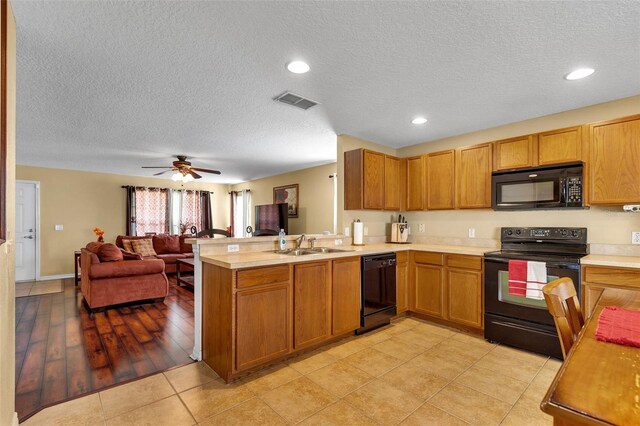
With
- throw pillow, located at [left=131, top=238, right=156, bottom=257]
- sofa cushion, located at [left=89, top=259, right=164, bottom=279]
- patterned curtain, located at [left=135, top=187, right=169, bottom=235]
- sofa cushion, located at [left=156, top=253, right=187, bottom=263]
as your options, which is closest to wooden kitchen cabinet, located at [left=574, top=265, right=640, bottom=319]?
sofa cushion, located at [left=89, top=259, right=164, bottom=279]

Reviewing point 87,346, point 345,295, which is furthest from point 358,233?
point 87,346

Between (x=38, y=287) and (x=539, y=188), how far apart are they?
26.0 ft

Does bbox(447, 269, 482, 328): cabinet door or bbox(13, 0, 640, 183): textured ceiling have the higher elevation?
bbox(13, 0, 640, 183): textured ceiling

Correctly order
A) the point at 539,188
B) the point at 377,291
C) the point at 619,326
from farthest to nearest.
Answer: the point at 377,291
the point at 539,188
the point at 619,326

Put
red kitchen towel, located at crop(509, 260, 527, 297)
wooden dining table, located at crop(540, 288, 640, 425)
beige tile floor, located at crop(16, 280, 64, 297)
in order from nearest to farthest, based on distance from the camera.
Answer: wooden dining table, located at crop(540, 288, 640, 425) < red kitchen towel, located at crop(509, 260, 527, 297) < beige tile floor, located at crop(16, 280, 64, 297)

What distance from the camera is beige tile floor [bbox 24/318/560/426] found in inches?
75.3

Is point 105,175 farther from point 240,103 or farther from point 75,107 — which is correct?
point 240,103

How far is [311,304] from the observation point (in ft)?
9.29

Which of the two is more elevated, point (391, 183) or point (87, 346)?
point (391, 183)

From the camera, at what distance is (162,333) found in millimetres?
3365

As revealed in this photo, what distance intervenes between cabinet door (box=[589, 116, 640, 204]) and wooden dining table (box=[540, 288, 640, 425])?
8.09 ft

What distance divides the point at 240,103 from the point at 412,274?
2773 mm

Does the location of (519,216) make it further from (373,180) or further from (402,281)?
(373,180)

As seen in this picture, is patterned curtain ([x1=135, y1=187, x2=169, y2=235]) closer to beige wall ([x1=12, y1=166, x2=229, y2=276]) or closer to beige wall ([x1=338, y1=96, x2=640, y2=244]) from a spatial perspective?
beige wall ([x1=12, y1=166, x2=229, y2=276])
